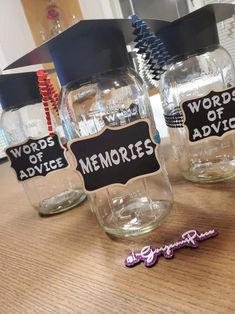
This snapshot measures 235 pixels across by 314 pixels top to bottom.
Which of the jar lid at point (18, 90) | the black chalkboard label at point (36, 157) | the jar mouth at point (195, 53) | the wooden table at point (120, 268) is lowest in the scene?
the wooden table at point (120, 268)

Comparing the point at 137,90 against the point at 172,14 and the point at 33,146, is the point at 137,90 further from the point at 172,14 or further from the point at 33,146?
the point at 172,14

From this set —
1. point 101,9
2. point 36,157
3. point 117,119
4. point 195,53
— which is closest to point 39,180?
point 36,157

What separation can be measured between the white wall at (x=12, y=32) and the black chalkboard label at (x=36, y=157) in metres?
1.68

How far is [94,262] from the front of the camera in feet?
1.06

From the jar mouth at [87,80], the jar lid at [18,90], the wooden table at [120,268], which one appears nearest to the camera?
the wooden table at [120,268]

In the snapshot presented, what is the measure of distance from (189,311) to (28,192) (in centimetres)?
39

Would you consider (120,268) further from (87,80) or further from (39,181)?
(39,181)

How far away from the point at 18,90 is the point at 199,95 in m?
0.27

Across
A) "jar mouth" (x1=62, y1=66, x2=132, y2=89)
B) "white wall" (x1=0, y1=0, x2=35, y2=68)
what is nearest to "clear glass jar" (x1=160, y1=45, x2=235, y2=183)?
"jar mouth" (x1=62, y1=66, x2=132, y2=89)

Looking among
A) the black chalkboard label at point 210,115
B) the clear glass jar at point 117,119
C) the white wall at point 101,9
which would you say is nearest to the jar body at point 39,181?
the clear glass jar at point 117,119

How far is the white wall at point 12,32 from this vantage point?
193cm

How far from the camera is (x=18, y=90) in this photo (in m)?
0.47

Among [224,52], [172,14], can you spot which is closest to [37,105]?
[224,52]

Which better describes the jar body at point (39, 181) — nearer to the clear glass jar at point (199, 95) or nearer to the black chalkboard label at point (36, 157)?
the black chalkboard label at point (36, 157)
